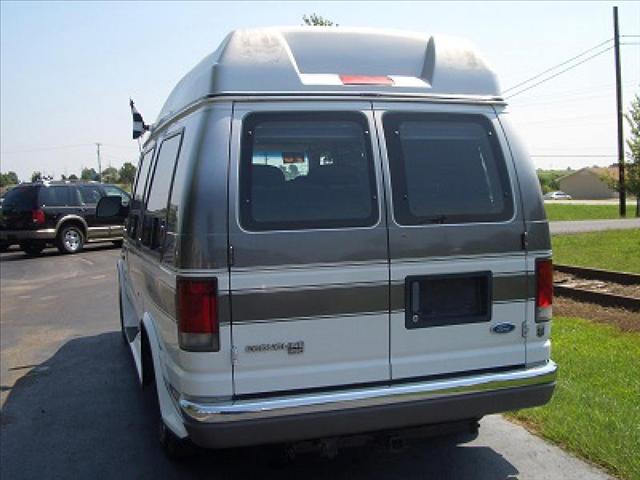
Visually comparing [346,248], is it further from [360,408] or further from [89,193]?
[89,193]

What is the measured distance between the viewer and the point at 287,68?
3.47 metres

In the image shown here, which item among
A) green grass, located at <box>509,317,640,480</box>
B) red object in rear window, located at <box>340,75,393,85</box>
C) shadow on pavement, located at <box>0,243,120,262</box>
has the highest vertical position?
red object in rear window, located at <box>340,75,393,85</box>

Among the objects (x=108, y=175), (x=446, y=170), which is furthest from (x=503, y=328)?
(x=108, y=175)

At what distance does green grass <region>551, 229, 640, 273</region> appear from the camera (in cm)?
1177

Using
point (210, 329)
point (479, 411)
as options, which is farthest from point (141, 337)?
point (479, 411)

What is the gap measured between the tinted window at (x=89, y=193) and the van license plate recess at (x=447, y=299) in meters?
17.0

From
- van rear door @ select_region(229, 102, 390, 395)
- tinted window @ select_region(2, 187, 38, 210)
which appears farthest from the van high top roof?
tinted window @ select_region(2, 187, 38, 210)

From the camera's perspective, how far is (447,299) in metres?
3.54

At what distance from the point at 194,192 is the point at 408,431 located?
167 cm

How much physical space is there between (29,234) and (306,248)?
1671cm

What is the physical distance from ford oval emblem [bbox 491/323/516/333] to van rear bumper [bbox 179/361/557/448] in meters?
0.23

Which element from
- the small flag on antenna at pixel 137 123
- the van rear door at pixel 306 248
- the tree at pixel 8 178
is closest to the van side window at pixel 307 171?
the van rear door at pixel 306 248

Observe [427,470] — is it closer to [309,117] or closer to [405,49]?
[309,117]

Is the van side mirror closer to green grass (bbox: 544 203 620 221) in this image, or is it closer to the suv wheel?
the suv wheel
